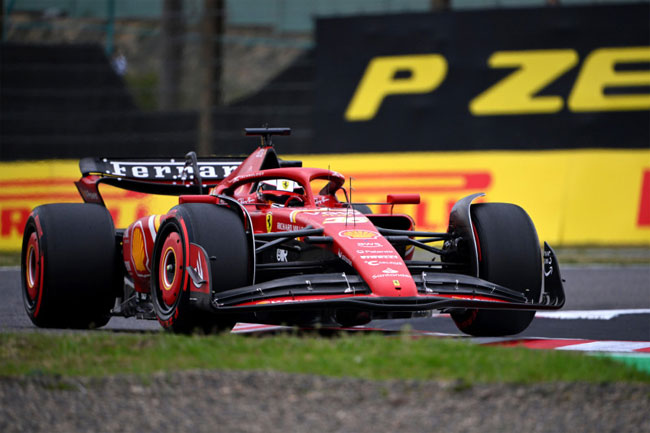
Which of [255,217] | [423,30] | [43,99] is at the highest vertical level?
[423,30]

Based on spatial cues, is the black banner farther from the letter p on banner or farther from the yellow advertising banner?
the yellow advertising banner

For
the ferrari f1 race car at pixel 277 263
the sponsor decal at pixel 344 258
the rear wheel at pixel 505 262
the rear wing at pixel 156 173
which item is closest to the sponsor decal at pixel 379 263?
the ferrari f1 race car at pixel 277 263

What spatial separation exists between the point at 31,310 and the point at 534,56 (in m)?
8.93

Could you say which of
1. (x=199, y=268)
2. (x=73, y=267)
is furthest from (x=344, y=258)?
(x=73, y=267)

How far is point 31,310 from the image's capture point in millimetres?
8039

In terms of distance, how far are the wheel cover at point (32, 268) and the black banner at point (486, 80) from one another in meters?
7.52

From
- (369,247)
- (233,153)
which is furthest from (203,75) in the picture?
(369,247)

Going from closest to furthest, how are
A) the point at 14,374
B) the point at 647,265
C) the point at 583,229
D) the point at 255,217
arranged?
the point at 14,374 → the point at 255,217 → the point at 647,265 → the point at 583,229

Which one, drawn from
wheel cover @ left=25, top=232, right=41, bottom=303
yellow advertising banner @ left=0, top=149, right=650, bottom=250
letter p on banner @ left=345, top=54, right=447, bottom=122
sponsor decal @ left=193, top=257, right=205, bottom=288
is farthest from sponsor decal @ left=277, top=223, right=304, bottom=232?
letter p on banner @ left=345, top=54, right=447, bottom=122

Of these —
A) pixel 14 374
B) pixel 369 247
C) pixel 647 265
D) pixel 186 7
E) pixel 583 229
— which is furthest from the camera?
pixel 186 7

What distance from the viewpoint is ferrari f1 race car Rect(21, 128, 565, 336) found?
21.4ft

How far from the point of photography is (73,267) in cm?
772

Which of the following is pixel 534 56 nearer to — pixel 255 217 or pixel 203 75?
pixel 203 75

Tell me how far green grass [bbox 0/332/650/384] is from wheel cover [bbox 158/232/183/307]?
3.12 feet
